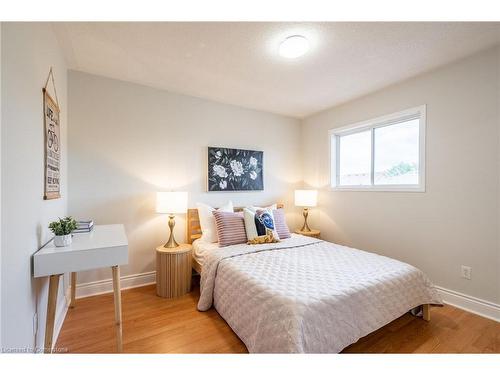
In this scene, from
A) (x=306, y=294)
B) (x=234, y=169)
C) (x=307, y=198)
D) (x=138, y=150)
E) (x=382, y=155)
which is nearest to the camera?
(x=306, y=294)

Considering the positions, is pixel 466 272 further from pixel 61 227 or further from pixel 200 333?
pixel 61 227

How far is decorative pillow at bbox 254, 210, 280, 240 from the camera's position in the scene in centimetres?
258

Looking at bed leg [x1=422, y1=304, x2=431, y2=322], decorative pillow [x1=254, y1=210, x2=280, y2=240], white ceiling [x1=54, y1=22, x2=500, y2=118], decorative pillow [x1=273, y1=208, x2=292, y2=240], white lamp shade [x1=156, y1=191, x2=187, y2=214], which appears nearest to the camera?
white ceiling [x1=54, y1=22, x2=500, y2=118]

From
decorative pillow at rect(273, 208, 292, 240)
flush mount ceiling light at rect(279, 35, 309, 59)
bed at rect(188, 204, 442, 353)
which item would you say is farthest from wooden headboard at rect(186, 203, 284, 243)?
flush mount ceiling light at rect(279, 35, 309, 59)

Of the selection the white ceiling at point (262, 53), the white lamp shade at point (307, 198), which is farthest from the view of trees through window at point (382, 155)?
the white ceiling at point (262, 53)

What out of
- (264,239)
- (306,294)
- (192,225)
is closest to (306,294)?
(306,294)

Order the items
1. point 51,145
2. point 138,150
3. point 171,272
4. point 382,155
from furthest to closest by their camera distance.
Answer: point 382,155, point 138,150, point 171,272, point 51,145

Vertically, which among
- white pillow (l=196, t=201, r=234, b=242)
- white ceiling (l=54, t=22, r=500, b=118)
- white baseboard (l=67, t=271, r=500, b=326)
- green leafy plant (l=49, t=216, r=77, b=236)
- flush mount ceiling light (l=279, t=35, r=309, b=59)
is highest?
white ceiling (l=54, t=22, r=500, b=118)

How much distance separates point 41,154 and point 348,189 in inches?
130

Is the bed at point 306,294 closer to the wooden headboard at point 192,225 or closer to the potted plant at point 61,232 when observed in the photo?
the wooden headboard at point 192,225

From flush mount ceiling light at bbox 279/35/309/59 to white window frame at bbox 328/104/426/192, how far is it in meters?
1.49

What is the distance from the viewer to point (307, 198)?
3428mm

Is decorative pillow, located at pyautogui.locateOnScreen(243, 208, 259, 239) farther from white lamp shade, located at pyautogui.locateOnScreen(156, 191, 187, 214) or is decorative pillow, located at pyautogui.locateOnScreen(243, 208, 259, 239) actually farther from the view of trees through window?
the view of trees through window
